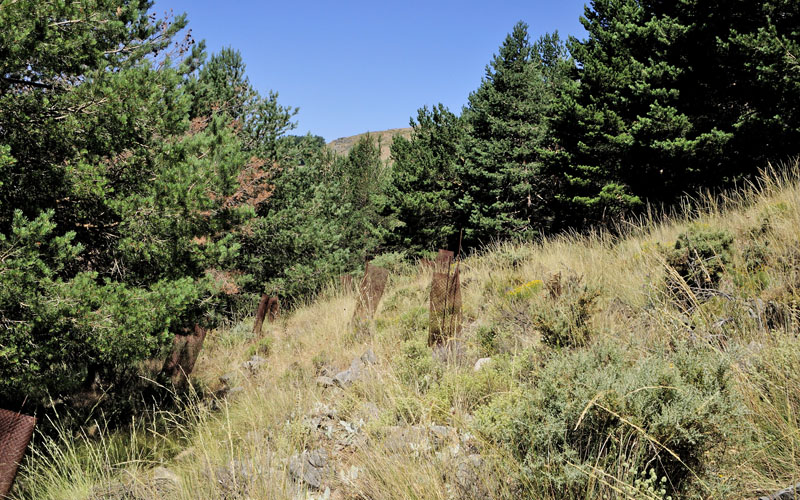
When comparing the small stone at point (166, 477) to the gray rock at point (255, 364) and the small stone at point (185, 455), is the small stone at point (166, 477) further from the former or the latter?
the gray rock at point (255, 364)

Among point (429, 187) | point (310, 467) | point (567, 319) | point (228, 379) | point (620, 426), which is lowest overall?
point (228, 379)

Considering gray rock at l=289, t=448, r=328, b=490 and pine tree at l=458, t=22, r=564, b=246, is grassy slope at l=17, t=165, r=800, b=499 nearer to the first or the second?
gray rock at l=289, t=448, r=328, b=490

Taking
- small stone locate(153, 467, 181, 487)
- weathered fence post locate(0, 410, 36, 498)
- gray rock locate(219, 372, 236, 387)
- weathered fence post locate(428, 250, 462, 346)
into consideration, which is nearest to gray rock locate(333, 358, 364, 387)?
weathered fence post locate(428, 250, 462, 346)

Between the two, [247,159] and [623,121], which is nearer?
[247,159]

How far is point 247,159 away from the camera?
10.1 metres

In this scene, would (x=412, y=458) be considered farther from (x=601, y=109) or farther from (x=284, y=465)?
(x=601, y=109)

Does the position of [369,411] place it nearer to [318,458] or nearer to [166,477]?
[318,458]

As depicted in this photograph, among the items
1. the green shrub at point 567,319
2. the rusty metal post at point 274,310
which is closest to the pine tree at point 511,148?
the rusty metal post at point 274,310

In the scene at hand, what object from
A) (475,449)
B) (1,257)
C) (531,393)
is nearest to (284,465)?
(475,449)

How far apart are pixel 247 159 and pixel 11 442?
25.9ft

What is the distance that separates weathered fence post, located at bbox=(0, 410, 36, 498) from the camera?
9.62 ft

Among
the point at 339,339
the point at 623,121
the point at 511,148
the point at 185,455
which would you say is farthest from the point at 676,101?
the point at 185,455

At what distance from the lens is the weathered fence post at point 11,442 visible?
293 cm

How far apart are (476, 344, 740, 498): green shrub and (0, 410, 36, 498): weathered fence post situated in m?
3.04
